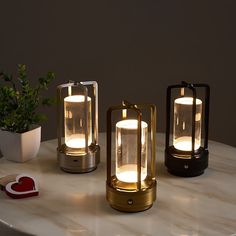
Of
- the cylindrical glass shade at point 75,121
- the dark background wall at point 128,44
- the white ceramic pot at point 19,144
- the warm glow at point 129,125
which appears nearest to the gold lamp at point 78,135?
the cylindrical glass shade at point 75,121

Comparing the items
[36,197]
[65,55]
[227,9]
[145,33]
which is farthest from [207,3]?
[36,197]

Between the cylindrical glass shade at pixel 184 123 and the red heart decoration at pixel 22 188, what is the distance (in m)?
0.44

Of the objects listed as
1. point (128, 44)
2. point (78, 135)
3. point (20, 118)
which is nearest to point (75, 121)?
point (78, 135)

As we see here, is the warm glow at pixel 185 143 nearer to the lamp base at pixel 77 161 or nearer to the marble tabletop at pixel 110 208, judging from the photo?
the marble tabletop at pixel 110 208

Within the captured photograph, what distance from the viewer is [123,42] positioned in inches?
98.4

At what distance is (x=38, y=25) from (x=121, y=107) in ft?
4.70

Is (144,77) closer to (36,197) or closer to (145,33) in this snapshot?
(145,33)

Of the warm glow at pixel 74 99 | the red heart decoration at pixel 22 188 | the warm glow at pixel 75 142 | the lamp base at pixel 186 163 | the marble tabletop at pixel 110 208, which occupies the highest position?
the warm glow at pixel 74 99

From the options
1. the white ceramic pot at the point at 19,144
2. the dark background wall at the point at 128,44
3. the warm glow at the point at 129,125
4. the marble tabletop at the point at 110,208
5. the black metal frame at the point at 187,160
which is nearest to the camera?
the marble tabletop at the point at 110,208

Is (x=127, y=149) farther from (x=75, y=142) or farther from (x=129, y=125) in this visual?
(x=75, y=142)

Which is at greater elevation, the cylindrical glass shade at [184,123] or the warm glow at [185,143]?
the cylindrical glass shade at [184,123]

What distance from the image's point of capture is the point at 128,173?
1.26 meters

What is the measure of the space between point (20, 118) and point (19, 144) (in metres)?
0.08

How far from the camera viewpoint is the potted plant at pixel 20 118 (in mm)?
1506
